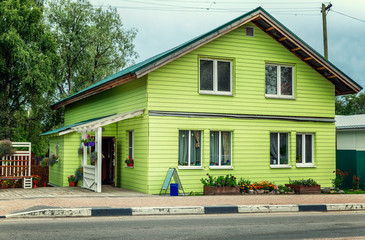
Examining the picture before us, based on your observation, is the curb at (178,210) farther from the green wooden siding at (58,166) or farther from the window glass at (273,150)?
the green wooden siding at (58,166)

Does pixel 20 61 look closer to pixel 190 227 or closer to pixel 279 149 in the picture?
pixel 279 149

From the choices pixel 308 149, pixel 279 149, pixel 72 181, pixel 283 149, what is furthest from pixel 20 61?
pixel 308 149

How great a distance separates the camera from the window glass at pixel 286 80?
2116 cm

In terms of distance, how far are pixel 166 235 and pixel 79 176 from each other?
11.6 meters

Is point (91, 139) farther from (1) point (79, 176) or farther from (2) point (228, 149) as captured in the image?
(2) point (228, 149)

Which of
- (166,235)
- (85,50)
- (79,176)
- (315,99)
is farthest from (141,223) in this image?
(85,50)

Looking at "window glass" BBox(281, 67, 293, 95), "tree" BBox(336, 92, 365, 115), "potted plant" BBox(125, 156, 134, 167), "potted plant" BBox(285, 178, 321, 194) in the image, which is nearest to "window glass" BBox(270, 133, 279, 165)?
"potted plant" BBox(285, 178, 321, 194)

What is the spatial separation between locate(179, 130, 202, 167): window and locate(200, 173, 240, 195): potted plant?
3.22 ft

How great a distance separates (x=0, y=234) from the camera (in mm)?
9258

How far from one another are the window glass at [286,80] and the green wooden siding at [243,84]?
0.80 ft

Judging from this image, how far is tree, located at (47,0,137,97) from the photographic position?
37.9 meters

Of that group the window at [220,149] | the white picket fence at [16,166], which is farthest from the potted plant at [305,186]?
the white picket fence at [16,166]

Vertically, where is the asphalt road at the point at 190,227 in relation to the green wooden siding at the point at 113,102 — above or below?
below

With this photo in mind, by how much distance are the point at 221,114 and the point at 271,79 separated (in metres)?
3.17
